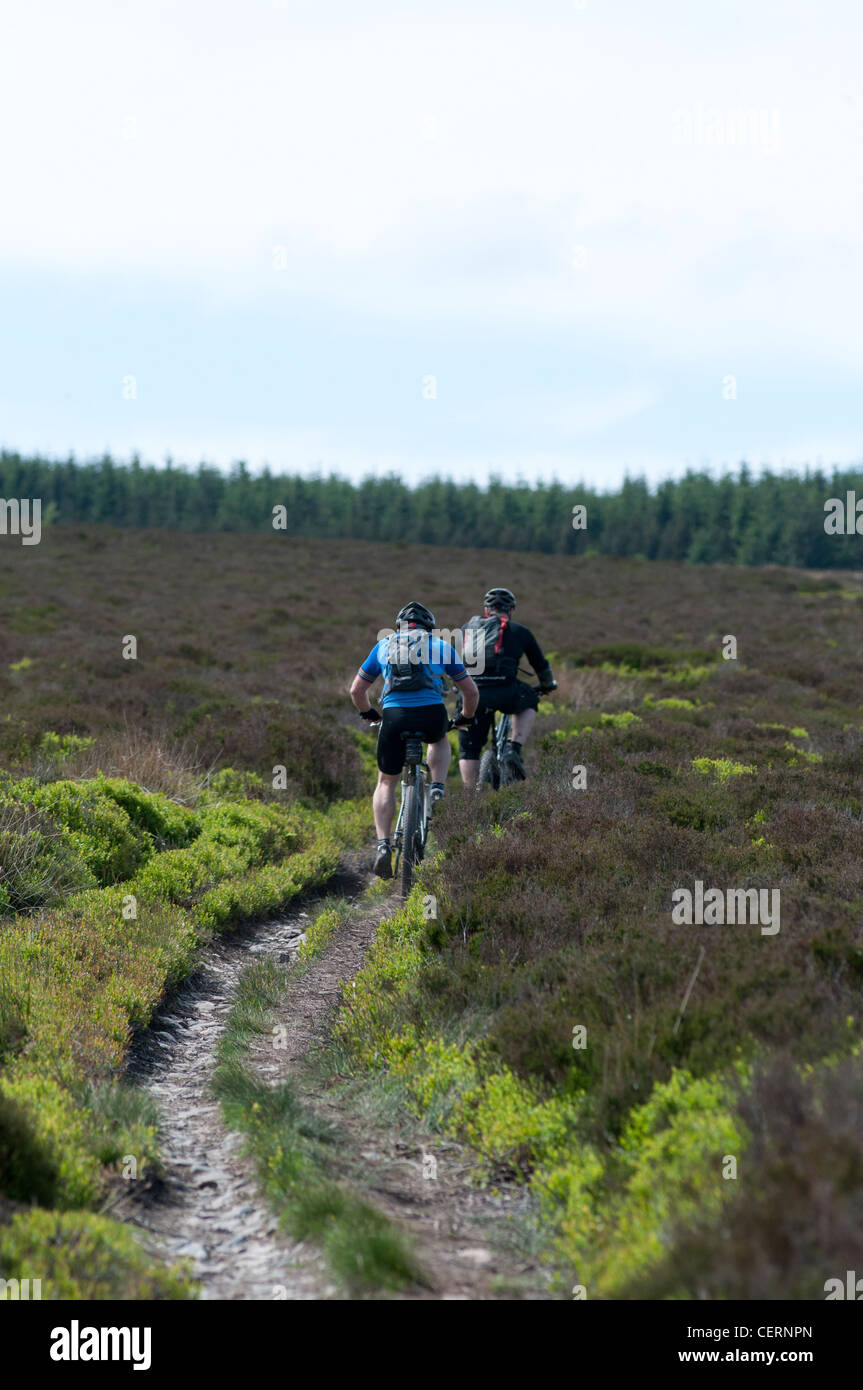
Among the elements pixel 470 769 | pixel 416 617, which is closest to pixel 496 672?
pixel 470 769

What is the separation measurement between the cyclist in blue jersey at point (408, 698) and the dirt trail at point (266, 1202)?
7.22 ft

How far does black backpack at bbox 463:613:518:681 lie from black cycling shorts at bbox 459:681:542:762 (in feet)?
0.32

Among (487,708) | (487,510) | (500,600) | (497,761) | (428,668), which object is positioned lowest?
(497,761)

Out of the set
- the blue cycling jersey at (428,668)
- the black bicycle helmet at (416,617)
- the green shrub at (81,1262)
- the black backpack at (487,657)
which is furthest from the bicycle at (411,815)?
the green shrub at (81,1262)

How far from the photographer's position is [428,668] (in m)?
8.16

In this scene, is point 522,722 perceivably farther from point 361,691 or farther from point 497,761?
point 361,691

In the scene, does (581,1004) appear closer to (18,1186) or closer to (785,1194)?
(785,1194)

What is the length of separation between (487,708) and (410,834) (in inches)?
97.2

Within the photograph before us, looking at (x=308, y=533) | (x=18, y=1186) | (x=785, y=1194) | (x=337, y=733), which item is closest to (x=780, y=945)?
(x=785, y=1194)

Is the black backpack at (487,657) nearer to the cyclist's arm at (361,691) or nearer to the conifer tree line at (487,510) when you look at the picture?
the cyclist's arm at (361,691)

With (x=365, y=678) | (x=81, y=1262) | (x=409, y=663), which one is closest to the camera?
(x=81, y=1262)

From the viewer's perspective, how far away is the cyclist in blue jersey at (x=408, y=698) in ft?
26.6

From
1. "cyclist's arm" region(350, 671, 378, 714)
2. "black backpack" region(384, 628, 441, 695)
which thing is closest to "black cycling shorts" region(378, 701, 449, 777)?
"black backpack" region(384, 628, 441, 695)
